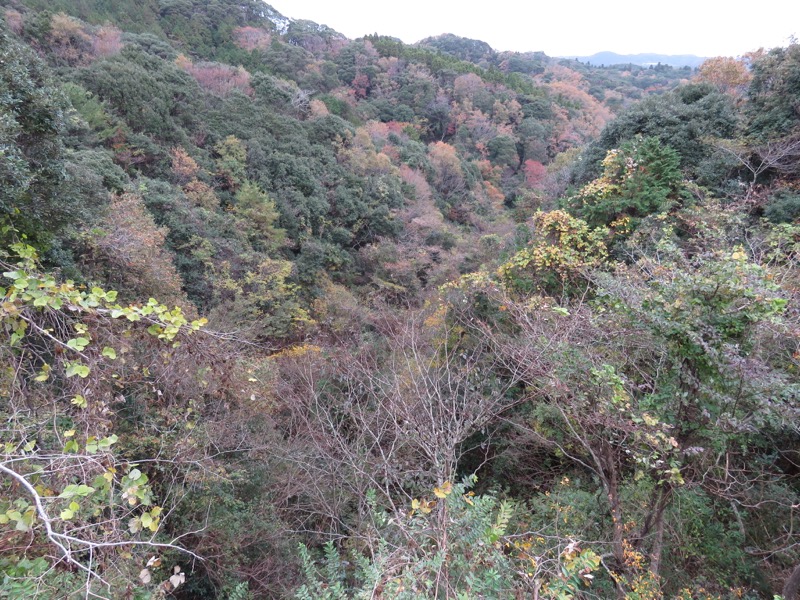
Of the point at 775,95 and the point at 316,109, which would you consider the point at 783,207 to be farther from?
the point at 316,109

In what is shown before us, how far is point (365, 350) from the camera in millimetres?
9539

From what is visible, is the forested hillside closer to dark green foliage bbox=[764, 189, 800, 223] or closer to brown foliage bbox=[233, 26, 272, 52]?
dark green foliage bbox=[764, 189, 800, 223]

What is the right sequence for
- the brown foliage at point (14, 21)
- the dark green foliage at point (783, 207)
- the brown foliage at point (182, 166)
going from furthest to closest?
the brown foliage at point (14, 21)
the brown foliage at point (182, 166)
the dark green foliage at point (783, 207)

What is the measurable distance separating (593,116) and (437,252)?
84.8ft

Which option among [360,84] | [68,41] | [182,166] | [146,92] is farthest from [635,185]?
[360,84]

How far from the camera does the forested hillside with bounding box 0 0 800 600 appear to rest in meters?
2.07

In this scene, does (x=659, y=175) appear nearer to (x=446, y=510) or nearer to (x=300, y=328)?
(x=446, y=510)

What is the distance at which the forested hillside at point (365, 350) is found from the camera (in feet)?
6.79

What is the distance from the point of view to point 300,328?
1343 centimetres

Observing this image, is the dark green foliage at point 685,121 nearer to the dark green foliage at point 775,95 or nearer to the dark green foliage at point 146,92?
the dark green foliage at point 775,95

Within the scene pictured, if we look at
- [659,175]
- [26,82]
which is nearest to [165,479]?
[26,82]

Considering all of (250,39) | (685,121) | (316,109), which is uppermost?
(250,39)

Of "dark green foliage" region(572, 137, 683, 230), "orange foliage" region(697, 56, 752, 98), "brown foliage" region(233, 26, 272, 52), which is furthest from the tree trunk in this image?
"brown foliage" region(233, 26, 272, 52)

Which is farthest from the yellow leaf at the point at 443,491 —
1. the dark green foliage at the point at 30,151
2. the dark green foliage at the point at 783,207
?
the dark green foliage at the point at 783,207
